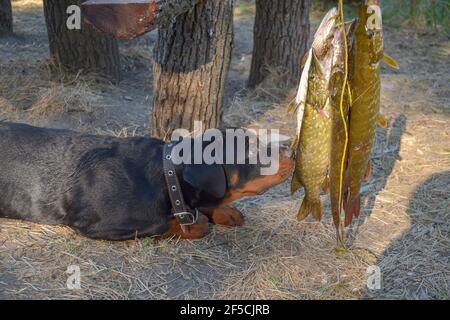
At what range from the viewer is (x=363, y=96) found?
8.49 ft

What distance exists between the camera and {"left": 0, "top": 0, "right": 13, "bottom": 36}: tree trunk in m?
7.95

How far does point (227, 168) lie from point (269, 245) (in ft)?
2.01

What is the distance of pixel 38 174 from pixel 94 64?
9.24 feet

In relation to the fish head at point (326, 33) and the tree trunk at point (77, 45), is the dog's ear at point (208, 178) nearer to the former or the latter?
the fish head at point (326, 33)

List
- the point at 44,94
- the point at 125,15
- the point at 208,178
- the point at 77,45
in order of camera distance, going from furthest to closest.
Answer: the point at 77,45
the point at 44,94
the point at 208,178
the point at 125,15

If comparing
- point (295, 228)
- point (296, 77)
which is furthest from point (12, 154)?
point (296, 77)

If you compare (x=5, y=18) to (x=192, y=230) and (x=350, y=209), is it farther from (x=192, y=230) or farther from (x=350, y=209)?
(x=350, y=209)

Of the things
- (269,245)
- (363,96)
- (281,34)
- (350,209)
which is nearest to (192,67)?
(269,245)

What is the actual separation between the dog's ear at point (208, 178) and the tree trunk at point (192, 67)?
A: 120cm

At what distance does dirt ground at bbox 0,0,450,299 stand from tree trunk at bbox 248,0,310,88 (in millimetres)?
600

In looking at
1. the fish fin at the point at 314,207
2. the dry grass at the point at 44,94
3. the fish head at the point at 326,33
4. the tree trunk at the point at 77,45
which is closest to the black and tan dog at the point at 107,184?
the fish fin at the point at 314,207

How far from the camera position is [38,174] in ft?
12.6

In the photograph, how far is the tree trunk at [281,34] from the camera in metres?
5.86

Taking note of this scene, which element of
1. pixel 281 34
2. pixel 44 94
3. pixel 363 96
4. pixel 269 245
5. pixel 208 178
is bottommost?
pixel 269 245
